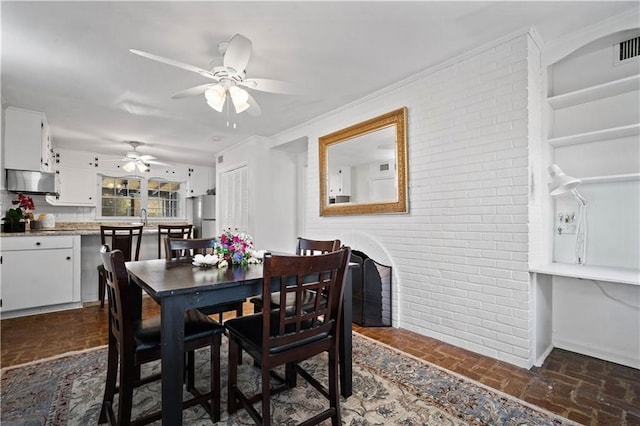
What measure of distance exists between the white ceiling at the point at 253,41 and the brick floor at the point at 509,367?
→ 2351 millimetres

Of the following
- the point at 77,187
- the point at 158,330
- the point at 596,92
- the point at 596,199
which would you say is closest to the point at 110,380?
the point at 158,330

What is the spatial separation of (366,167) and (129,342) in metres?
2.72

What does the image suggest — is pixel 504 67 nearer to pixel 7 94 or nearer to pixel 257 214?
pixel 257 214

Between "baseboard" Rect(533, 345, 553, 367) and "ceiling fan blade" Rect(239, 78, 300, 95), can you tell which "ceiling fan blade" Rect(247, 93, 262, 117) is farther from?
"baseboard" Rect(533, 345, 553, 367)

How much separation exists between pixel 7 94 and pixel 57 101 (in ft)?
1.36

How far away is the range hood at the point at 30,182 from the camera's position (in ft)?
12.5

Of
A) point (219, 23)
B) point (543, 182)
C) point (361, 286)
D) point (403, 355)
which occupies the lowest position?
point (403, 355)

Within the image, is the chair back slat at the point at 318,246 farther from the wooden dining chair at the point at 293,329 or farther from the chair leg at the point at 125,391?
the chair leg at the point at 125,391

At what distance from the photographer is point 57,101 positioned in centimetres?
362

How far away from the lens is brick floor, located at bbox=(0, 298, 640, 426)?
1.85 metres

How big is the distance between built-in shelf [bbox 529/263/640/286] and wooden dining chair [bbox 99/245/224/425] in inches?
88.3

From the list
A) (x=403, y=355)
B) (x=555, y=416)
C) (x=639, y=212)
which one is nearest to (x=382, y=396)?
(x=403, y=355)

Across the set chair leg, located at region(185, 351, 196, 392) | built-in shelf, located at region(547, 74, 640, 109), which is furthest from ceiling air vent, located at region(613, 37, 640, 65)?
chair leg, located at region(185, 351, 196, 392)

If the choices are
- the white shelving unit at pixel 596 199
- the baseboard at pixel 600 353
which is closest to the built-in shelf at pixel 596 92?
the white shelving unit at pixel 596 199
